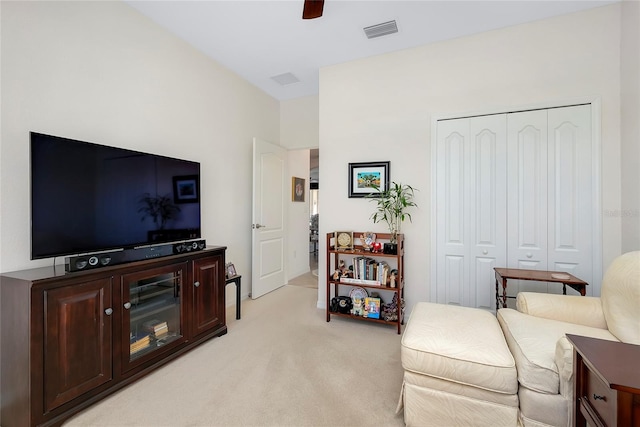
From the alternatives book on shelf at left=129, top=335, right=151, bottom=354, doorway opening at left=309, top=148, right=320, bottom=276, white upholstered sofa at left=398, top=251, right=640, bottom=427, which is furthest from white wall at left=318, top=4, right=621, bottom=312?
doorway opening at left=309, top=148, right=320, bottom=276

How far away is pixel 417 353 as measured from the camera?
1516 mm

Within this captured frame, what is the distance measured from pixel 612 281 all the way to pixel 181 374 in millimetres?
2819

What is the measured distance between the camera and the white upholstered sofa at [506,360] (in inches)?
53.0

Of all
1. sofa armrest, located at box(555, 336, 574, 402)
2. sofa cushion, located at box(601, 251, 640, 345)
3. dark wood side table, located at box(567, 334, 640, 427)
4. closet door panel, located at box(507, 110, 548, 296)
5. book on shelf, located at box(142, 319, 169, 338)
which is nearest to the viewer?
dark wood side table, located at box(567, 334, 640, 427)

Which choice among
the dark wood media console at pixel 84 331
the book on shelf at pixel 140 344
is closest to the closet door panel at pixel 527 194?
the dark wood media console at pixel 84 331

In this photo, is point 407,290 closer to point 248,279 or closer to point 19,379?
point 248,279

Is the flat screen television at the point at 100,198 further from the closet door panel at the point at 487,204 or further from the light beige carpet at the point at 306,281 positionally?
the closet door panel at the point at 487,204

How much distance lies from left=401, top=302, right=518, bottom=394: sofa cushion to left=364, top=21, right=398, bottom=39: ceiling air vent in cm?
259

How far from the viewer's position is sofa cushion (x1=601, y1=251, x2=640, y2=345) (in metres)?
1.50

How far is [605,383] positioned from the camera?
88 centimetres

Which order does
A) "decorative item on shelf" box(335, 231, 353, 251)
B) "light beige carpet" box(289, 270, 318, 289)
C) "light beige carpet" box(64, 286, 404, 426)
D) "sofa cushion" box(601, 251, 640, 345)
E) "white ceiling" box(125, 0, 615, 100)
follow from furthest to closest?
"light beige carpet" box(289, 270, 318, 289), "decorative item on shelf" box(335, 231, 353, 251), "white ceiling" box(125, 0, 615, 100), "light beige carpet" box(64, 286, 404, 426), "sofa cushion" box(601, 251, 640, 345)

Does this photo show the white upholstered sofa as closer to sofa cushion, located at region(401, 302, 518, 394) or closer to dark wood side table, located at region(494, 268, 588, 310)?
sofa cushion, located at region(401, 302, 518, 394)

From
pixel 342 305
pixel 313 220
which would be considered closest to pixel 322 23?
pixel 342 305

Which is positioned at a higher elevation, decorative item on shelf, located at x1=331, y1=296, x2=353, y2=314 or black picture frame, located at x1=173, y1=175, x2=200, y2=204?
black picture frame, located at x1=173, y1=175, x2=200, y2=204
